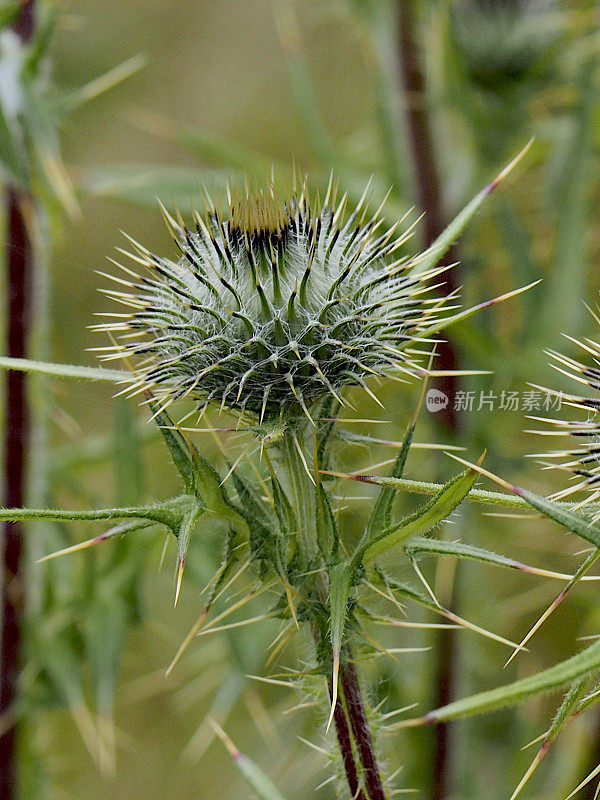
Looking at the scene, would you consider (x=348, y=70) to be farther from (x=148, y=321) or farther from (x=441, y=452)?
(x=148, y=321)

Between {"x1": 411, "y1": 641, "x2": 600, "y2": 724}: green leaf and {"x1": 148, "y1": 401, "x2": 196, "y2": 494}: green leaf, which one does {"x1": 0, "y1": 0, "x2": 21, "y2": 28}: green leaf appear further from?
{"x1": 411, "y1": 641, "x2": 600, "y2": 724}: green leaf

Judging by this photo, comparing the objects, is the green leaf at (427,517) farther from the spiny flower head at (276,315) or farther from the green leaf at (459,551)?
the spiny flower head at (276,315)

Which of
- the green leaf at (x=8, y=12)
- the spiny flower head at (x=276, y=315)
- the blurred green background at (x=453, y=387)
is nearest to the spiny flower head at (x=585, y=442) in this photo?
the spiny flower head at (x=276, y=315)

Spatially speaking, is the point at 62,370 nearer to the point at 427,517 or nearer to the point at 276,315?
the point at 276,315

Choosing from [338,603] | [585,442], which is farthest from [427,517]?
[585,442]

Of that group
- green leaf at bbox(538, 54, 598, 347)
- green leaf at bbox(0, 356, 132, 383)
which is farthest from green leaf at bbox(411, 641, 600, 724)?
green leaf at bbox(538, 54, 598, 347)

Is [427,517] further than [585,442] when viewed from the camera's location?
No
